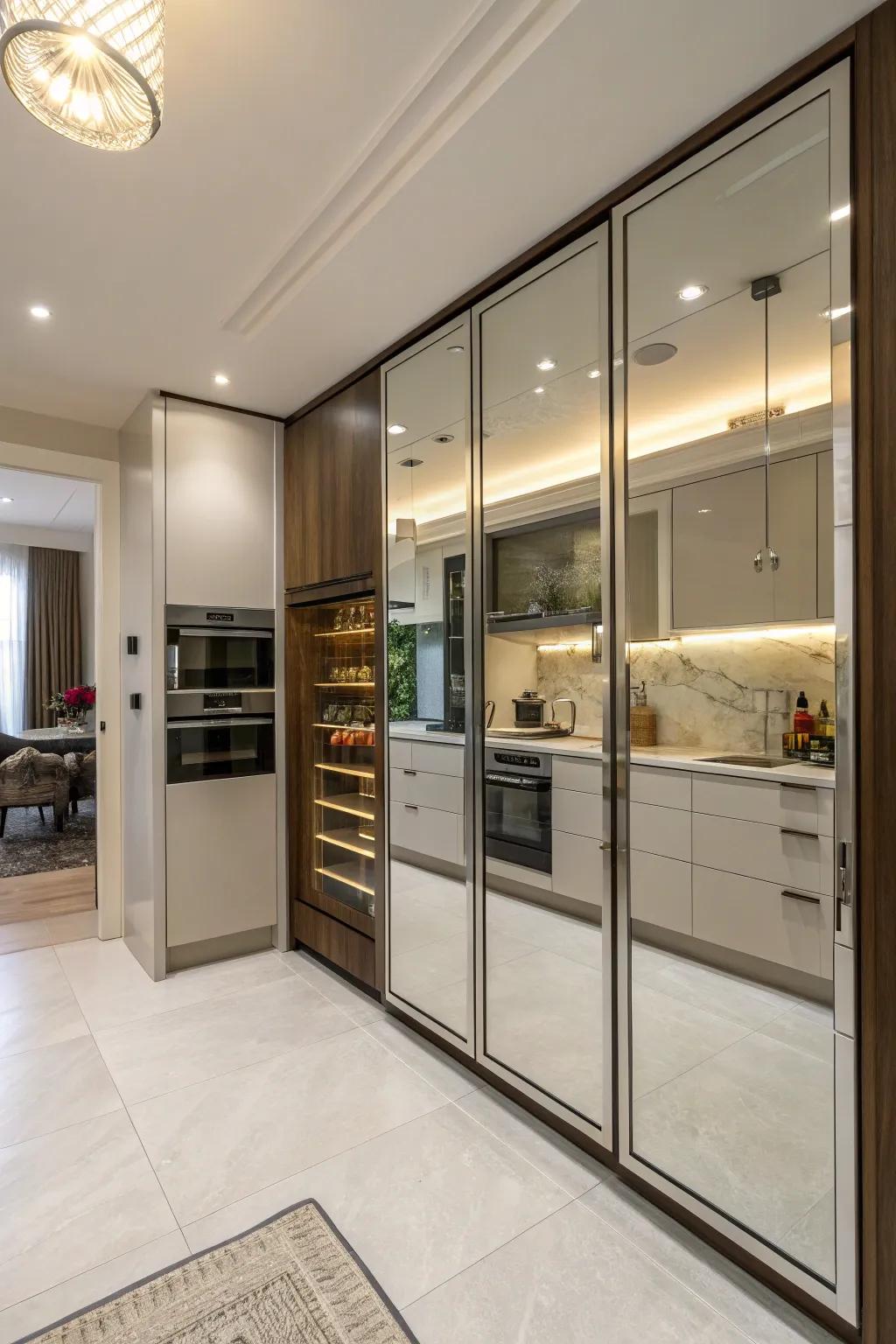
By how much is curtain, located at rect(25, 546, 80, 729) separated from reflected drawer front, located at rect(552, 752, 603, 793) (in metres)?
7.91

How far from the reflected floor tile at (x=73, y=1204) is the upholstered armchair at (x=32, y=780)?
4232 millimetres

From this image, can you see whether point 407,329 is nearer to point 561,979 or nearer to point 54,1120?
point 561,979

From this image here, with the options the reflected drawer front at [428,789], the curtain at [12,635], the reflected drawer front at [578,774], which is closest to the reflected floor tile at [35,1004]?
the reflected drawer front at [428,789]

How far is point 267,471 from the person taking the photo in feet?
11.9

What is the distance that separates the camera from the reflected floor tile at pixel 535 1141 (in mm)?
1994

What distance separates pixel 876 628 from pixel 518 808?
3.97 feet

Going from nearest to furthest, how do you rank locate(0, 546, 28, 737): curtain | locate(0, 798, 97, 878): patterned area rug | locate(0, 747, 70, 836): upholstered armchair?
locate(0, 798, 97, 878): patterned area rug → locate(0, 747, 70, 836): upholstered armchair → locate(0, 546, 28, 737): curtain

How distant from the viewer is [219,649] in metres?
3.51

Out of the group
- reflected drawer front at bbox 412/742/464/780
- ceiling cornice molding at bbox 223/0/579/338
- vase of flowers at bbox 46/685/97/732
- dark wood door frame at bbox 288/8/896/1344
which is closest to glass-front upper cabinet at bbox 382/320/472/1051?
reflected drawer front at bbox 412/742/464/780

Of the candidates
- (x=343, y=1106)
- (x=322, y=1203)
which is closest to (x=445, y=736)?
(x=343, y=1106)

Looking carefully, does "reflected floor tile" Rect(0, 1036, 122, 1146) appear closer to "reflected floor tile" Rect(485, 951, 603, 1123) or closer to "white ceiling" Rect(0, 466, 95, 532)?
"reflected floor tile" Rect(485, 951, 603, 1123)

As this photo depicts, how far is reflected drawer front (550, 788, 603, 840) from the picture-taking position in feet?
6.75

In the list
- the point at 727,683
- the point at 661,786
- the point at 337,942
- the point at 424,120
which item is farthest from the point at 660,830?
the point at 337,942

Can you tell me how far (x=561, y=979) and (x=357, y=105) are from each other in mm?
2372
